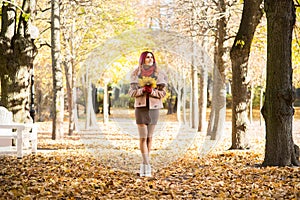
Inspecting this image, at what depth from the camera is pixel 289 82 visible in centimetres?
930

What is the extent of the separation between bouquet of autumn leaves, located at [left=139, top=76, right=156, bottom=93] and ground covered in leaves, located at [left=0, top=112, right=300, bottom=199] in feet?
5.08

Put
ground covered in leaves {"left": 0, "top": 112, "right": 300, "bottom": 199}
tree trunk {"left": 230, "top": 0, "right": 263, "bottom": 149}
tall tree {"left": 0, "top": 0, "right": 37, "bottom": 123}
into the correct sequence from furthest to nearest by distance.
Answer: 1. tall tree {"left": 0, "top": 0, "right": 37, "bottom": 123}
2. tree trunk {"left": 230, "top": 0, "right": 263, "bottom": 149}
3. ground covered in leaves {"left": 0, "top": 112, "right": 300, "bottom": 199}

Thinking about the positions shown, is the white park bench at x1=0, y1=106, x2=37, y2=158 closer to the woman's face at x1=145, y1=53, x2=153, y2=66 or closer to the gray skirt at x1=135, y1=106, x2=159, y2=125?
the gray skirt at x1=135, y1=106, x2=159, y2=125

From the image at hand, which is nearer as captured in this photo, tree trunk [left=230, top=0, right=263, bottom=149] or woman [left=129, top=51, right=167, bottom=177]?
woman [left=129, top=51, right=167, bottom=177]

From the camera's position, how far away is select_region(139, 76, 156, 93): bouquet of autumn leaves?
883 cm

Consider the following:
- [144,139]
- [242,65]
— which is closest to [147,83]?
[144,139]

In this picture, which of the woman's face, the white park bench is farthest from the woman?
the white park bench

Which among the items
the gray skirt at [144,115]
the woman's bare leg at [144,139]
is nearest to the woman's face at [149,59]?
the gray skirt at [144,115]

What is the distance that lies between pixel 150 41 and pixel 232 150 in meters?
4.53

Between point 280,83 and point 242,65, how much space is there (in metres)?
3.75

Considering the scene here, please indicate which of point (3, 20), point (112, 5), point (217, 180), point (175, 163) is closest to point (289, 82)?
point (217, 180)

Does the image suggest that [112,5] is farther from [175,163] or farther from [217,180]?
[217,180]

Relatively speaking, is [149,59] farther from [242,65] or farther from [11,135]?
[242,65]

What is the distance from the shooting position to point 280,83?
927 cm
